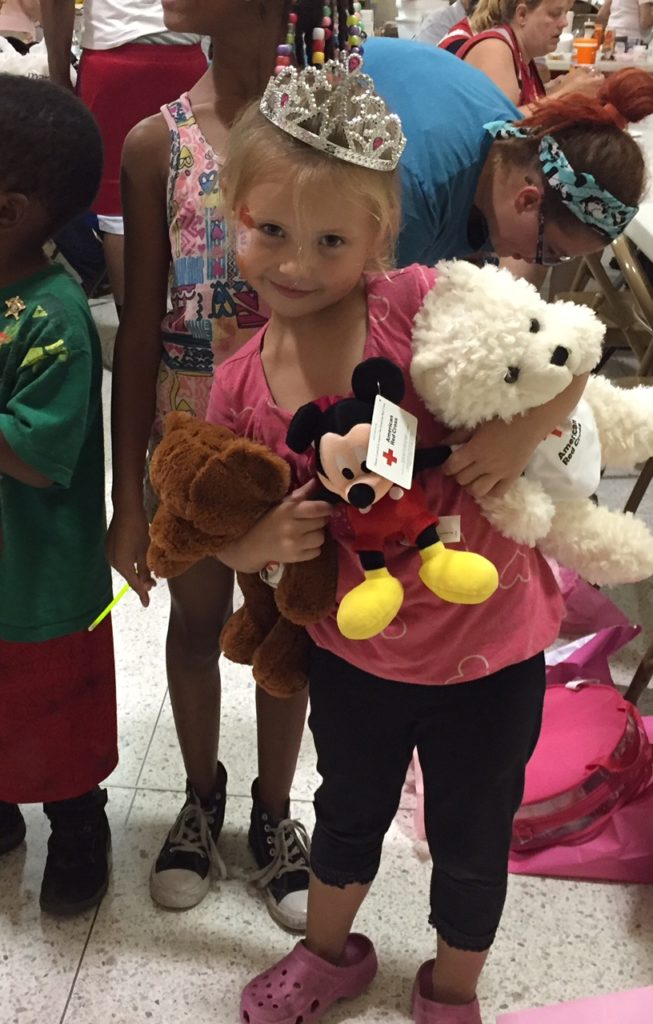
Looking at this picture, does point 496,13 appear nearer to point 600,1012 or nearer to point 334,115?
point 334,115

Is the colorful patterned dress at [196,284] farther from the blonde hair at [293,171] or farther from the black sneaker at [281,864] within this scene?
the black sneaker at [281,864]

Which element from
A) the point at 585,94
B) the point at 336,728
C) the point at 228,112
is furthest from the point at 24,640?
the point at 585,94

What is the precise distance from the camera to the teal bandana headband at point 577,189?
1188 millimetres

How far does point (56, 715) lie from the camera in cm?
128

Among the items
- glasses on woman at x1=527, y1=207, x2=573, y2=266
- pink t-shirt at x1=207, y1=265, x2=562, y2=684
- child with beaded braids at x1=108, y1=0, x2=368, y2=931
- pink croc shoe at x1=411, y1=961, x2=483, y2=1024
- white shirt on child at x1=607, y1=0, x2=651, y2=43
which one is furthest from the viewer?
Result: white shirt on child at x1=607, y1=0, x2=651, y2=43

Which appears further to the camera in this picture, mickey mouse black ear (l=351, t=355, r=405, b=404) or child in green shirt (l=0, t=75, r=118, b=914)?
child in green shirt (l=0, t=75, r=118, b=914)

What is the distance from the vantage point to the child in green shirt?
1036 mm

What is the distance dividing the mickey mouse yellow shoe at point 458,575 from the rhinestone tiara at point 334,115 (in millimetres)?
350

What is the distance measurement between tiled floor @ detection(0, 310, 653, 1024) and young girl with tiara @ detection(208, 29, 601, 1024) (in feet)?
0.71

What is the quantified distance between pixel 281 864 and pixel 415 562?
724 millimetres

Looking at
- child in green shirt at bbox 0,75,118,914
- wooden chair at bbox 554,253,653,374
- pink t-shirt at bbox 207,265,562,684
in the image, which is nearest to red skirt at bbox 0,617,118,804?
child in green shirt at bbox 0,75,118,914

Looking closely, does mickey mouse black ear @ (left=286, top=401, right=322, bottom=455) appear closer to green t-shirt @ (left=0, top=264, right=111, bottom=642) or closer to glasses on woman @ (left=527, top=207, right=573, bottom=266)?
green t-shirt @ (left=0, top=264, right=111, bottom=642)

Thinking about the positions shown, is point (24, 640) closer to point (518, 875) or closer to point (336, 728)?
point (336, 728)

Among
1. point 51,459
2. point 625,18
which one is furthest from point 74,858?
point 625,18
